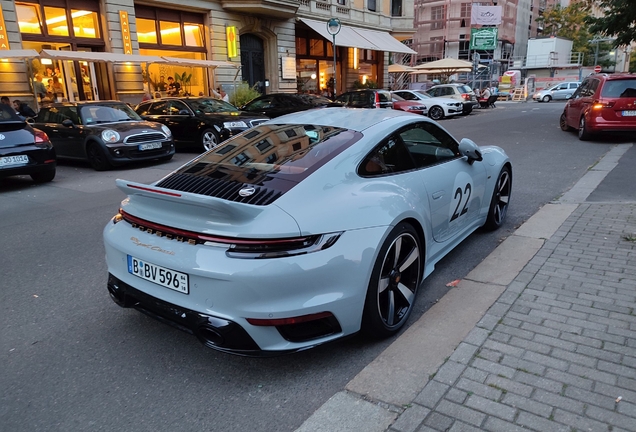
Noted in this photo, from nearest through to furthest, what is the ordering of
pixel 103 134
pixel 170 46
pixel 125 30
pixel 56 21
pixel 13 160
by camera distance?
pixel 13 160
pixel 103 134
pixel 56 21
pixel 125 30
pixel 170 46

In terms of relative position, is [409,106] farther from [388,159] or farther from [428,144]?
[388,159]

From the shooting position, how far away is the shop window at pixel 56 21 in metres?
18.0

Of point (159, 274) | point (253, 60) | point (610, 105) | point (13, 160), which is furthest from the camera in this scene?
point (253, 60)

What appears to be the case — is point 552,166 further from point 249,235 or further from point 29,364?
point 29,364

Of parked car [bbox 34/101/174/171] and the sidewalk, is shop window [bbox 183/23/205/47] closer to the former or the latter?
parked car [bbox 34/101/174/171]

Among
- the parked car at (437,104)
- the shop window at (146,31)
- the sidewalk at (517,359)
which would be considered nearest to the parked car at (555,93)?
the parked car at (437,104)

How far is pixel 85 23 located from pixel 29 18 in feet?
6.77

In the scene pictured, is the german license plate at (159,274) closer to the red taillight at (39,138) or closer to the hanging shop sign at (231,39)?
the red taillight at (39,138)

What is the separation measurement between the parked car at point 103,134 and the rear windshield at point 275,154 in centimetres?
734

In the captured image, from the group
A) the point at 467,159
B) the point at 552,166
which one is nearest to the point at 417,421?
the point at 467,159

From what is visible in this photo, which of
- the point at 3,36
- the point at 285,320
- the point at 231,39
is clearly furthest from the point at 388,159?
the point at 231,39

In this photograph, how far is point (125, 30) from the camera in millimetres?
19312

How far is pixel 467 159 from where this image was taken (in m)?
4.44

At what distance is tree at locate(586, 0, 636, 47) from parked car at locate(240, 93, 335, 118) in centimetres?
1225
